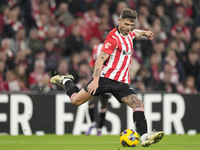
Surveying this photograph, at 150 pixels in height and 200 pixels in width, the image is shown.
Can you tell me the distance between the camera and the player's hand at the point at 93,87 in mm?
6852

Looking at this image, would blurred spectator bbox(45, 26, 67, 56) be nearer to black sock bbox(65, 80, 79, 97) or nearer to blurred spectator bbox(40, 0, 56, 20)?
blurred spectator bbox(40, 0, 56, 20)

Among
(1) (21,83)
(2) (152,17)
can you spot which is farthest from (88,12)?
(1) (21,83)

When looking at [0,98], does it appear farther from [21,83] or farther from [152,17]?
[152,17]

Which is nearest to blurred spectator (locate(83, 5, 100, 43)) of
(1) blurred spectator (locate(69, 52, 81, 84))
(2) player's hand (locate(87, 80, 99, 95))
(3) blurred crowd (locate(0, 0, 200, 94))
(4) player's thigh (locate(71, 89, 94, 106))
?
(3) blurred crowd (locate(0, 0, 200, 94))

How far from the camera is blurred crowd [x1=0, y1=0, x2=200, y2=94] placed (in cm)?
1156

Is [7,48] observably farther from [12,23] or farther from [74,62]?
[74,62]

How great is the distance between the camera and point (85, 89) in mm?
7062

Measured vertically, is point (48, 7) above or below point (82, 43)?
above

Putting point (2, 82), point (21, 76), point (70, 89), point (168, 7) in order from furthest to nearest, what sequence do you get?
point (168, 7) < point (21, 76) < point (2, 82) < point (70, 89)

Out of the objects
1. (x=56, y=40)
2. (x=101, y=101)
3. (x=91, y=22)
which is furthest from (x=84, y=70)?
(x=91, y=22)

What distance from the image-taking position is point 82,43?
12.7m

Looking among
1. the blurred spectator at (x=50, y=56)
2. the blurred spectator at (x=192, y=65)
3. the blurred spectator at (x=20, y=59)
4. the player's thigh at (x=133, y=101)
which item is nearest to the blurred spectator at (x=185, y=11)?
the blurred spectator at (x=192, y=65)

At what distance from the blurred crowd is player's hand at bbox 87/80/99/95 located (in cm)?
404

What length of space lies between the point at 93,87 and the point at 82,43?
5.92 metres
